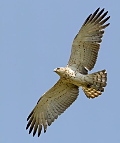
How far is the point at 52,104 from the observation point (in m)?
17.1

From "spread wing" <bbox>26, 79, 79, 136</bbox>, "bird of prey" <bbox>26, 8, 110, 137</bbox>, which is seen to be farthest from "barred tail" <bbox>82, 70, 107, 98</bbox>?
"spread wing" <bbox>26, 79, 79, 136</bbox>

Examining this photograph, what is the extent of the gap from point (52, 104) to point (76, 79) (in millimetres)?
1651

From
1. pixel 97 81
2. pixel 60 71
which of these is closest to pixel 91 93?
pixel 97 81

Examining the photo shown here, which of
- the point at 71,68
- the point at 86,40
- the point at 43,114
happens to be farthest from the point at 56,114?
the point at 86,40

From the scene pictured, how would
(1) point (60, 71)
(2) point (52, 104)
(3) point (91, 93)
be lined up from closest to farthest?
(1) point (60, 71) → (3) point (91, 93) → (2) point (52, 104)

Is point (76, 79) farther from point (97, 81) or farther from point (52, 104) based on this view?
point (52, 104)

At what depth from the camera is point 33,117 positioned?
17.3 meters

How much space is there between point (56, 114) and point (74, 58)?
2258 mm

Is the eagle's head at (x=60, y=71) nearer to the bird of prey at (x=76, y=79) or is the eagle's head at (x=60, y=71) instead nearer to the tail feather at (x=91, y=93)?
the bird of prey at (x=76, y=79)

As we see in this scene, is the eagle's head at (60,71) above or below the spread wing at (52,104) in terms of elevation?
above

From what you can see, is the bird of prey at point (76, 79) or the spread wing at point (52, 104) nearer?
the bird of prey at point (76, 79)

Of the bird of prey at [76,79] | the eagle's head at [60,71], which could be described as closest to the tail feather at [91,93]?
the bird of prey at [76,79]

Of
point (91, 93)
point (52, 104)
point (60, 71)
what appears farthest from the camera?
point (52, 104)

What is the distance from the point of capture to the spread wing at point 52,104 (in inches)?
662
